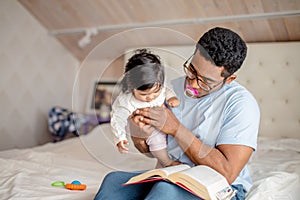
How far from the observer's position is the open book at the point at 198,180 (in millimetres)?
1036

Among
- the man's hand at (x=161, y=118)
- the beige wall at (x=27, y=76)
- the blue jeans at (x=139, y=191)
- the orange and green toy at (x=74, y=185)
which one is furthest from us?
the beige wall at (x=27, y=76)

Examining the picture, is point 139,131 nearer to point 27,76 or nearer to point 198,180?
point 198,180

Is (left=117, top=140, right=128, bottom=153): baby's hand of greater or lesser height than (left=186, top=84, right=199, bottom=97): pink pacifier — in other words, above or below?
below

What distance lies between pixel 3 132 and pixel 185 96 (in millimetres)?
1996

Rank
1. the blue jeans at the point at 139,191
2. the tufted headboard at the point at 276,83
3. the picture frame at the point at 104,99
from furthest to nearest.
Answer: the tufted headboard at the point at 276,83 → the picture frame at the point at 104,99 → the blue jeans at the point at 139,191

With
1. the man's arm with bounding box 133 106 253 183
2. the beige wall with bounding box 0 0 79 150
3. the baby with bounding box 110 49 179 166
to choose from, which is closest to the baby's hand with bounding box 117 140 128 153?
the baby with bounding box 110 49 179 166

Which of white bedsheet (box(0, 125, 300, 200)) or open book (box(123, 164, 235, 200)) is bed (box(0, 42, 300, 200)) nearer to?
white bedsheet (box(0, 125, 300, 200))

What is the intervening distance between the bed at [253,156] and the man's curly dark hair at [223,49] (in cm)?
7

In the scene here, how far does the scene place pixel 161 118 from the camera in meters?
1.19

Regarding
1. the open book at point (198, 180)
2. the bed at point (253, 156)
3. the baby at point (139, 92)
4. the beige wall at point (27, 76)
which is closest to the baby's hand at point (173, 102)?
the baby at point (139, 92)

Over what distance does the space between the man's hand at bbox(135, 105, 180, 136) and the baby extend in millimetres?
19

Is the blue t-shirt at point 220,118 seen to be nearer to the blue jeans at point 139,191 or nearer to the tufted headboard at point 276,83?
the blue jeans at point 139,191

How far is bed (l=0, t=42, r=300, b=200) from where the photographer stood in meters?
1.34

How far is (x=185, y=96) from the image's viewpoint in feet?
4.21
